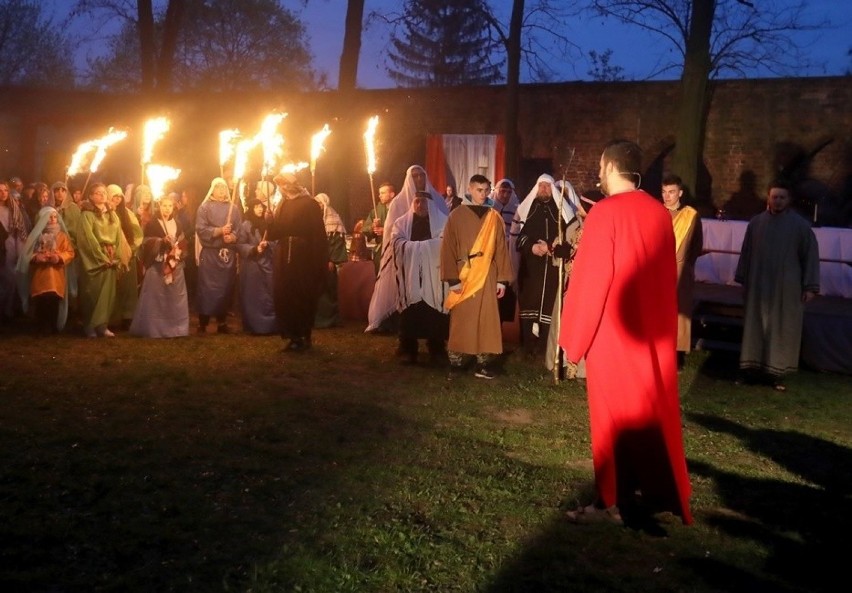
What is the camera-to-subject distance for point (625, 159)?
518cm

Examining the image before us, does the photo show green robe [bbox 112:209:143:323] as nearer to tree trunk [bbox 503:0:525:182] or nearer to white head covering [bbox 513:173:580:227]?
white head covering [bbox 513:173:580:227]

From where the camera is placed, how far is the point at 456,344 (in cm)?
951

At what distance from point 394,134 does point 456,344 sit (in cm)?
1647

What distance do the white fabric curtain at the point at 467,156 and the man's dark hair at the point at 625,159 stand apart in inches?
704

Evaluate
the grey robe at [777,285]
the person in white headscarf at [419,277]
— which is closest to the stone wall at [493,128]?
the person in white headscarf at [419,277]

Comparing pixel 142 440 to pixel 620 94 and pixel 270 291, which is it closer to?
pixel 270 291

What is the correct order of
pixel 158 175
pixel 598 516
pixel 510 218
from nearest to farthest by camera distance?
1. pixel 598 516
2. pixel 158 175
3. pixel 510 218

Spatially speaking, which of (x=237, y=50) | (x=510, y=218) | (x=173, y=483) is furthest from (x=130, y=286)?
(x=237, y=50)

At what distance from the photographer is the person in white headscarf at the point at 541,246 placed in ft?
33.0

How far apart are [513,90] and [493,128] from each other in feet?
5.78

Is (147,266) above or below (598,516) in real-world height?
above

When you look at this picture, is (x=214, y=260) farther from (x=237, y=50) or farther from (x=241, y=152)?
(x=237, y=50)

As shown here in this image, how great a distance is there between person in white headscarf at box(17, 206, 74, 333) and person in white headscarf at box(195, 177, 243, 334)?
165cm

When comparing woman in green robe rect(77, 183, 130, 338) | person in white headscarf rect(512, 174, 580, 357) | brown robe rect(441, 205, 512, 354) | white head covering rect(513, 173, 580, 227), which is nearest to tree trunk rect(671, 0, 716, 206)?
white head covering rect(513, 173, 580, 227)
